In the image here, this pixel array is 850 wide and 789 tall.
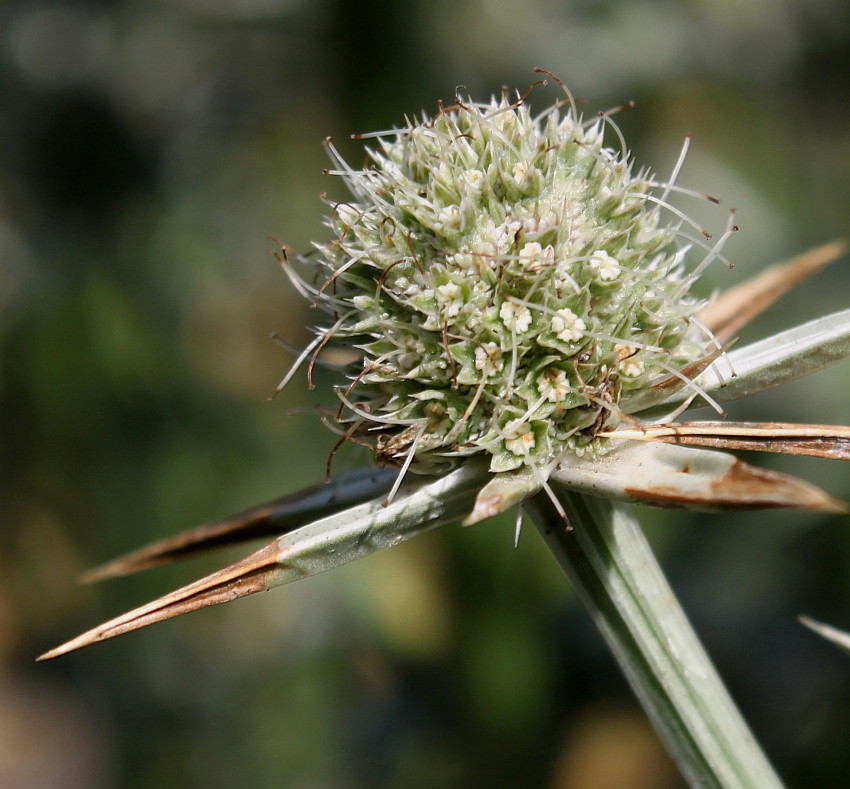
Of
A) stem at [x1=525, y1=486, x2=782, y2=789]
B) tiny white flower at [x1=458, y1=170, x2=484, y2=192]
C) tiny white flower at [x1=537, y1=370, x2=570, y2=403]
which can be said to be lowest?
stem at [x1=525, y1=486, x2=782, y2=789]

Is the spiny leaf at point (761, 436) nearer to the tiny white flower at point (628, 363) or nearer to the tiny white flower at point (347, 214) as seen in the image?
the tiny white flower at point (628, 363)

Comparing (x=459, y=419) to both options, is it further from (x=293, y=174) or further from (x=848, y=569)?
(x=293, y=174)

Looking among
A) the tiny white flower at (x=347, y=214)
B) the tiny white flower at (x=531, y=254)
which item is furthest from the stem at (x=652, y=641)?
the tiny white flower at (x=347, y=214)

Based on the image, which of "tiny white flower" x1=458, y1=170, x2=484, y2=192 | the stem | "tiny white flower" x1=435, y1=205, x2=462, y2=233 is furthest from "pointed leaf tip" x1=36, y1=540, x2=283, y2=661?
"tiny white flower" x1=458, y1=170, x2=484, y2=192

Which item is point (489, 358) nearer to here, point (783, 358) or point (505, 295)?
point (505, 295)

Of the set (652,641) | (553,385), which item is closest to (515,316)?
(553,385)

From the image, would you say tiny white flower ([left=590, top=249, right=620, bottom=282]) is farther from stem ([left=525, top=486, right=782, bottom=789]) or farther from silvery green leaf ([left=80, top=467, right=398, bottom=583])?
silvery green leaf ([left=80, top=467, right=398, bottom=583])

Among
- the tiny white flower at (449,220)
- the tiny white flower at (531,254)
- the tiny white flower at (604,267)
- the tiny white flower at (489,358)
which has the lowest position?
the tiny white flower at (489,358)
